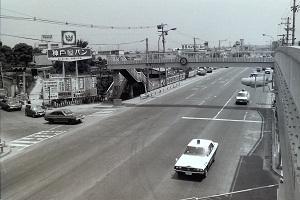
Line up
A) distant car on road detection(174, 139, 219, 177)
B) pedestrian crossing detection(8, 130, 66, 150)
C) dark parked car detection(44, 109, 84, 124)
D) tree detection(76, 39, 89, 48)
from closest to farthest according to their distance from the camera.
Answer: distant car on road detection(174, 139, 219, 177) → pedestrian crossing detection(8, 130, 66, 150) → dark parked car detection(44, 109, 84, 124) → tree detection(76, 39, 89, 48)

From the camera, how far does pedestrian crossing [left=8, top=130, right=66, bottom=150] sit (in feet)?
105

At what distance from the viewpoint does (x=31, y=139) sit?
1353 inches

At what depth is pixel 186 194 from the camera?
2039 cm

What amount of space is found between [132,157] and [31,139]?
11089 mm

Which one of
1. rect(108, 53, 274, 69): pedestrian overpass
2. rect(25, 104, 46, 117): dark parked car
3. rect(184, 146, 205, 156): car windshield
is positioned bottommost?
rect(25, 104, 46, 117): dark parked car

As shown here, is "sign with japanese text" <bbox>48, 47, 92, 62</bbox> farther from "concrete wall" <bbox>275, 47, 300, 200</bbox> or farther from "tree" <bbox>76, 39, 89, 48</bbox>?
"tree" <bbox>76, 39, 89, 48</bbox>

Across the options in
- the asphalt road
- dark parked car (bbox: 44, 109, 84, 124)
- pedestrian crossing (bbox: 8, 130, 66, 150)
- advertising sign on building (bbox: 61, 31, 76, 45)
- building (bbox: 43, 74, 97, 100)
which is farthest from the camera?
advertising sign on building (bbox: 61, 31, 76, 45)

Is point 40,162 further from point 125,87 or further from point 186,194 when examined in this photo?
point 125,87

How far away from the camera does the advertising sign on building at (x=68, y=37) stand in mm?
64562

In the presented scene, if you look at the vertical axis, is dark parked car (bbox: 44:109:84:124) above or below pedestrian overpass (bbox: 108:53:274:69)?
below

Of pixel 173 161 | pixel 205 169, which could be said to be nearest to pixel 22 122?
pixel 173 161

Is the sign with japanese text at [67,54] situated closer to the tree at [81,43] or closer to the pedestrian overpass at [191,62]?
the pedestrian overpass at [191,62]

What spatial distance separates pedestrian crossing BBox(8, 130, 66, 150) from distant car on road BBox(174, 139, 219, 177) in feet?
45.2

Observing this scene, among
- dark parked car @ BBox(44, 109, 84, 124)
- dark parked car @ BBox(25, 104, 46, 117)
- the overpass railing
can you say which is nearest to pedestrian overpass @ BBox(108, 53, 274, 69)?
the overpass railing
